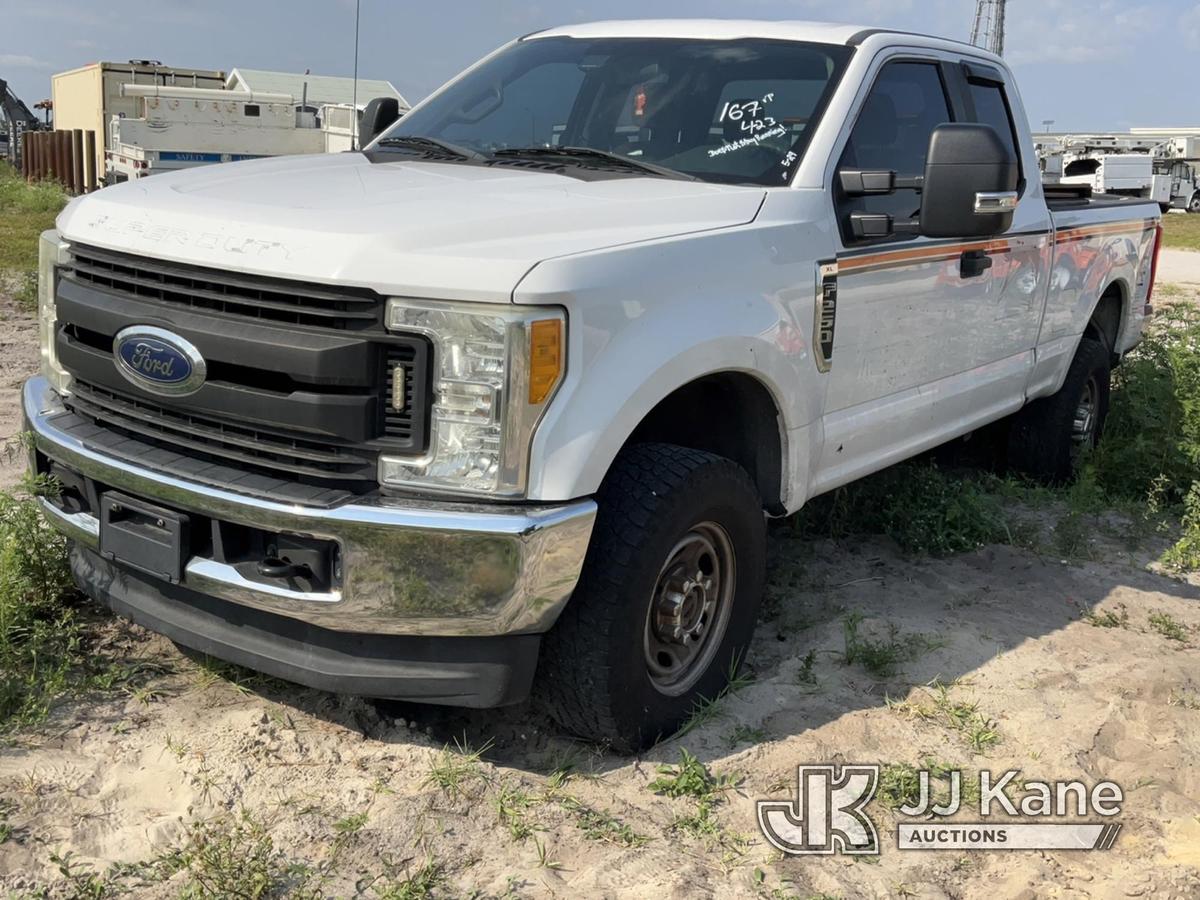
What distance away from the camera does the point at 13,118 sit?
110ft

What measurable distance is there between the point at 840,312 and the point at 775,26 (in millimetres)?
1154

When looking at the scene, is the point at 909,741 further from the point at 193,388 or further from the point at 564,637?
the point at 193,388

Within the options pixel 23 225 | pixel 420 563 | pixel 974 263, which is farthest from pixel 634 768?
pixel 23 225

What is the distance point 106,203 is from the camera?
3230 millimetres

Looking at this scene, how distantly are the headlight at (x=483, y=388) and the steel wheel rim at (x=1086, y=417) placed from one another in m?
4.26

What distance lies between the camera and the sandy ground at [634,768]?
2830 mm

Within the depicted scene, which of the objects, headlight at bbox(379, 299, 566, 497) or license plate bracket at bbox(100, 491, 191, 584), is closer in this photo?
headlight at bbox(379, 299, 566, 497)

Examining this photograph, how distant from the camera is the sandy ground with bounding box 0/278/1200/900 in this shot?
2830mm

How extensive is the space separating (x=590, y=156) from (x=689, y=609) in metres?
1.44

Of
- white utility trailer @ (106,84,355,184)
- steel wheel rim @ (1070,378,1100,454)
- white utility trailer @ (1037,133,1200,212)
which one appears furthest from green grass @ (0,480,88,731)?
white utility trailer @ (1037,133,1200,212)

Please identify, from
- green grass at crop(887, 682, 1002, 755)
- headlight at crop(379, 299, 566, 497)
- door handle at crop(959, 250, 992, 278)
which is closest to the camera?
headlight at crop(379, 299, 566, 497)

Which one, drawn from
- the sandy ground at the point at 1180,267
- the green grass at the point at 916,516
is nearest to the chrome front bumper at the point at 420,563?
the green grass at the point at 916,516

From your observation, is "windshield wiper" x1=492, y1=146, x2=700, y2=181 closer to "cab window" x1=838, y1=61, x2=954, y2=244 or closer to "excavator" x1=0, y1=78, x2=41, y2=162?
"cab window" x1=838, y1=61, x2=954, y2=244

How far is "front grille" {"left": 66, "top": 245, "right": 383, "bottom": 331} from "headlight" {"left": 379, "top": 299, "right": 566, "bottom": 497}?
0.33 ft
